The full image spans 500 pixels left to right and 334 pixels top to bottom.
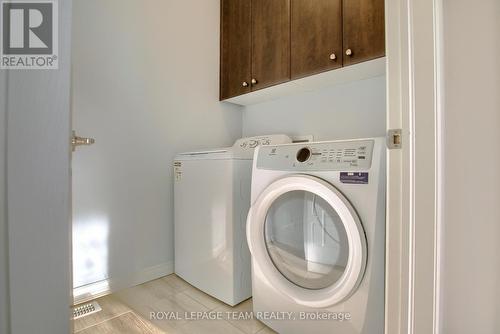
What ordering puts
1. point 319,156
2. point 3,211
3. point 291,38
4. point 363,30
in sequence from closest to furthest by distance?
point 3,211 → point 319,156 → point 363,30 → point 291,38

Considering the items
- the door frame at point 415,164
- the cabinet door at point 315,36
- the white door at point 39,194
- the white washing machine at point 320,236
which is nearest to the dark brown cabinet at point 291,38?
the cabinet door at point 315,36

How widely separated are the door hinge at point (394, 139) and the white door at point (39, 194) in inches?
30.4

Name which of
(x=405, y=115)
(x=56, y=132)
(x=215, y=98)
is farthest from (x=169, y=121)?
(x=405, y=115)

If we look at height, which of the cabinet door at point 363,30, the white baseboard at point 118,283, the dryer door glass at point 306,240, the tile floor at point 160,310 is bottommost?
the tile floor at point 160,310

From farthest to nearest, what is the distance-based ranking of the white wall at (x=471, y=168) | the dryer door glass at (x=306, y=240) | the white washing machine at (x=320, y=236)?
the dryer door glass at (x=306, y=240)
the white washing machine at (x=320, y=236)
the white wall at (x=471, y=168)

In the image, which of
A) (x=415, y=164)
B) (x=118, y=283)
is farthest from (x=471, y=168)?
(x=118, y=283)

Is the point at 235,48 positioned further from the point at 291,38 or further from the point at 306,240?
the point at 306,240

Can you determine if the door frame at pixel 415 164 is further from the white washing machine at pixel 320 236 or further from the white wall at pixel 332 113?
the white wall at pixel 332 113

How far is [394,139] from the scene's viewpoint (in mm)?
648

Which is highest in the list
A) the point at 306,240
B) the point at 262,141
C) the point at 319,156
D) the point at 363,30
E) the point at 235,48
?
the point at 235,48

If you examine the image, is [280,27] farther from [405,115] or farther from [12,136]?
[12,136]

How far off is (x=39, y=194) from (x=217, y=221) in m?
0.98

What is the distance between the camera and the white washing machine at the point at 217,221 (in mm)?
1201

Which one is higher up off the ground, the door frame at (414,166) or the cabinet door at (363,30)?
the cabinet door at (363,30)
